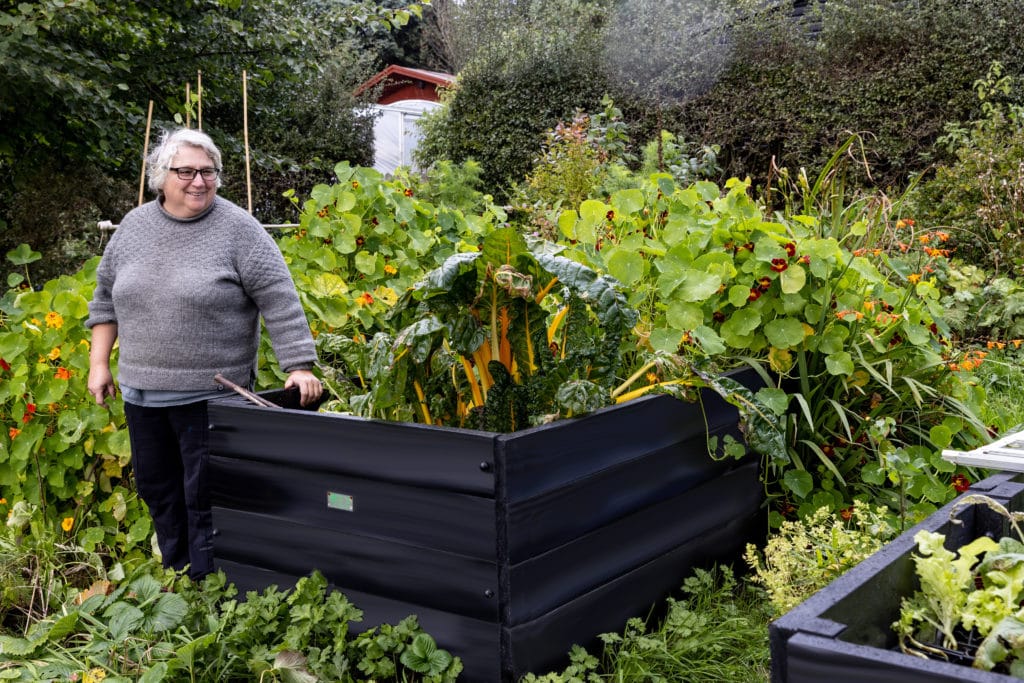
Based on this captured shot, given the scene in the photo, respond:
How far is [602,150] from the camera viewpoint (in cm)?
727

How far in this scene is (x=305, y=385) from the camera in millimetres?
2350

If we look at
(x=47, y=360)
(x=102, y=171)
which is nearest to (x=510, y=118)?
(x=102, y=171)

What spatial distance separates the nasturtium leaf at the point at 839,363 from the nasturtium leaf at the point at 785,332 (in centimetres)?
9

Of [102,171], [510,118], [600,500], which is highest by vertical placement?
[510,118]

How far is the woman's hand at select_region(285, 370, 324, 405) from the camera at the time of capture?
7.68 ft

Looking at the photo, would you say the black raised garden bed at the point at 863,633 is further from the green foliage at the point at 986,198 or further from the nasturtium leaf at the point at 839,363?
the green foliage at the point at 986,198

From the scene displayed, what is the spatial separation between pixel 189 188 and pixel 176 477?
0.77m

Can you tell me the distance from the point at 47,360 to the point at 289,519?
133 centimetres

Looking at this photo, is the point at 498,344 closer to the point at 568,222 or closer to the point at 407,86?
the point at 568,222

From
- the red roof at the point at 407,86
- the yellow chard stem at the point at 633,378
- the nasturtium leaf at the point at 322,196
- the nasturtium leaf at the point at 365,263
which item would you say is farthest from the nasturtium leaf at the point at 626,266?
the red roof at the point at 407,86

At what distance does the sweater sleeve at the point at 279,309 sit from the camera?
7.86 feet

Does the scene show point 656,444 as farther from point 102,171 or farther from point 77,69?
point 102,171

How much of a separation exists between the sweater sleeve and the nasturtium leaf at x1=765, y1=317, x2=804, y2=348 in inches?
49.1

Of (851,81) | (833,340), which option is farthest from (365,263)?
(851,81)
